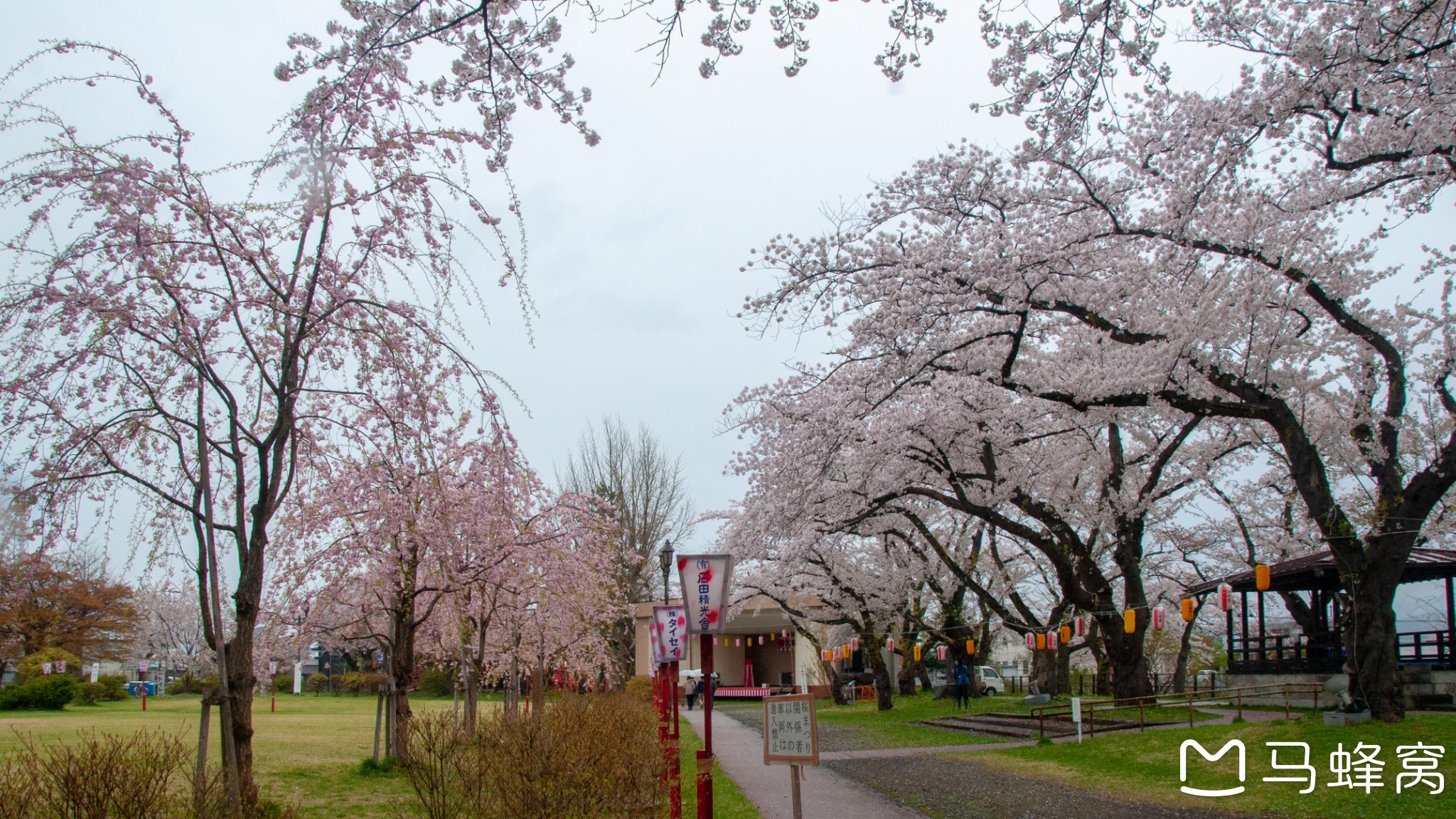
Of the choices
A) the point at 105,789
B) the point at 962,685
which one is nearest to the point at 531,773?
the point at 105,789

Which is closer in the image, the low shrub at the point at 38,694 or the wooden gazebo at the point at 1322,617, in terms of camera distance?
the wooden gazebo at the point at 1322,617

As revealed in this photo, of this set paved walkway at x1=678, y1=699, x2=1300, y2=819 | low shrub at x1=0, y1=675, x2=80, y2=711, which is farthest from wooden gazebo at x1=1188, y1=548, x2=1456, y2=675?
low shrub at x1=0, y1=675, x2=80, y2=711

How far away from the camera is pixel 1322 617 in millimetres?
21141

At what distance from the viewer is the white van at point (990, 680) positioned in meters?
40.8

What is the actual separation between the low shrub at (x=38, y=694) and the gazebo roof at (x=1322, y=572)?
34339 mm

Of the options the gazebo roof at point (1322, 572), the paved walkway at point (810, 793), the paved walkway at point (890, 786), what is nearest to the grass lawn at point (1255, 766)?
the paved walkway at point (890, 786)

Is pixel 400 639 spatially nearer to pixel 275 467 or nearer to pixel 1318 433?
pixel 275 467

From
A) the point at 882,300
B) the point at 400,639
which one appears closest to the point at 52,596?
the point at 400,639

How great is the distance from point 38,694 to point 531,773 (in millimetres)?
32487

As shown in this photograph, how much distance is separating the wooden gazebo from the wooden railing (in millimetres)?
874

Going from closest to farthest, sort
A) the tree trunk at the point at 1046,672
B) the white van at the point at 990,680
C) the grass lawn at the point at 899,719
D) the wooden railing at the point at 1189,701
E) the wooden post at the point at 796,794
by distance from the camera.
→ the wooden post at the point at 796,794, the wooden railing at the point at 1189,701, the grass lawn at the point at 899,719, the tree trunk at the point at 1046,672, the white van at the point at 990,680

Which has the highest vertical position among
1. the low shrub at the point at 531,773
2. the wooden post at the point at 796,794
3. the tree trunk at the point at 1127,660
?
the low shrub at the point at 531,773

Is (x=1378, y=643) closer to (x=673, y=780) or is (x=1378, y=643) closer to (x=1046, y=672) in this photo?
(x=673, y=780)

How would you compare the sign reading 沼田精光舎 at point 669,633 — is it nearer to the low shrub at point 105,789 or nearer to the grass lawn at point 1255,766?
the grass lawn at point 1255,766
